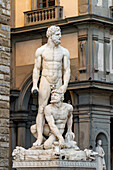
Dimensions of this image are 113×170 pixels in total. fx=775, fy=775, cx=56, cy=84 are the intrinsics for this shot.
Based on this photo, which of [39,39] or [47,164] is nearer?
[47,164]

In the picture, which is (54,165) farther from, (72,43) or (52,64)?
(72,43)

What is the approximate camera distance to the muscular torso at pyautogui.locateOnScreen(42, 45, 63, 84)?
17.6 meters

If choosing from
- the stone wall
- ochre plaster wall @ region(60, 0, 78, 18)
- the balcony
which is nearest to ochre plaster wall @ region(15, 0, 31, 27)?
the balcony

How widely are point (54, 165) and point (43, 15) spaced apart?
51.2 feet

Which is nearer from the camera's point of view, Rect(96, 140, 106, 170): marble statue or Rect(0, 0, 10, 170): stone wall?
Rect(0, 0, 10, 170): stone wall

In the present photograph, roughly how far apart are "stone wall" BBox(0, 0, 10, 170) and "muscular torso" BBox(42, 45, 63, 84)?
149 centimetres

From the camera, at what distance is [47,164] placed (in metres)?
16.6

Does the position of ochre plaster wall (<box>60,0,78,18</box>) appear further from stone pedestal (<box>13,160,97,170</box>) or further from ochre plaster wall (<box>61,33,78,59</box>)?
stone pedestal (<box>13,160,97,170</box>)

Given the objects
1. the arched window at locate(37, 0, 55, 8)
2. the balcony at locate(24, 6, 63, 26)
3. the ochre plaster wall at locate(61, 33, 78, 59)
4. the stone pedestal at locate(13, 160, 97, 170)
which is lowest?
the stone pedestal at locate(13, 160, 97, 170)

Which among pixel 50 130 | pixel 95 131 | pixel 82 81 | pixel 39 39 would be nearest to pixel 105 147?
pixel 95 131

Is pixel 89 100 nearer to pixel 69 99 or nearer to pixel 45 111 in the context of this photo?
pixel 69 99

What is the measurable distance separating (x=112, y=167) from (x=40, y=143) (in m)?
15.4

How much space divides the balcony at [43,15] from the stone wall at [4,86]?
11.8 m

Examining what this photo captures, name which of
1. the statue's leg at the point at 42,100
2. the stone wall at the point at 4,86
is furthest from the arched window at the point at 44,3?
the statue's leg at the point at 42,100
